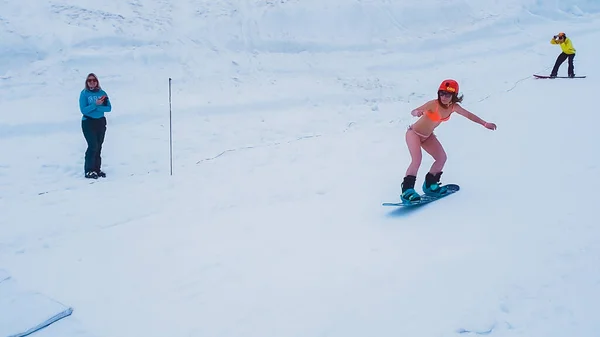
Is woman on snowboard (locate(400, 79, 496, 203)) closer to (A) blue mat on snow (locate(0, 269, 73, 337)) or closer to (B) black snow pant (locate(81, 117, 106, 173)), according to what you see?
(A) blue mat on snow (locate(0, 269, 73, 337))

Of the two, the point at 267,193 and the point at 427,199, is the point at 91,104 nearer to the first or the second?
the point at 267,193

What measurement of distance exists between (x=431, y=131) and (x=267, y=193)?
247 centimetres

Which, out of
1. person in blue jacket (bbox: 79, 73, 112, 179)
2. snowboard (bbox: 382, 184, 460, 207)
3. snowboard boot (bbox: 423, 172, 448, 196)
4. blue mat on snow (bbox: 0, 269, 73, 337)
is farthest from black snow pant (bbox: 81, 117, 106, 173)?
snowboard boot (bbox: 423, 172, 448, 196)

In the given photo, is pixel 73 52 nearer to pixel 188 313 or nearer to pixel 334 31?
pixel 334 31

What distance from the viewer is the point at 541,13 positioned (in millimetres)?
26359

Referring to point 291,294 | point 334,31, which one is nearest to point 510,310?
point 291,294

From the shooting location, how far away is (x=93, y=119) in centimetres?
902

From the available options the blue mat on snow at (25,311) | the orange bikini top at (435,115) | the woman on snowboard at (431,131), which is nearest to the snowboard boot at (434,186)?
the woman on snowboard at (431,131)

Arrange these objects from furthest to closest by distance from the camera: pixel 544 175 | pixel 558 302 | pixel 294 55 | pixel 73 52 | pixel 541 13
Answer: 1. pixel 541 13
2. pixel 294 55
3. pixel 73 52
4. pixel 544 175
5. pixel 558 302

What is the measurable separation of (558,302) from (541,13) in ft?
86.5

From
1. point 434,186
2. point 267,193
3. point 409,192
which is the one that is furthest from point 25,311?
point 434,186

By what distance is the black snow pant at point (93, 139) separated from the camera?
8984 mm

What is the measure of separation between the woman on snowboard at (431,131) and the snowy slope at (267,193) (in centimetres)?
32

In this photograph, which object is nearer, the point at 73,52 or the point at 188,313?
the point at 188,313
